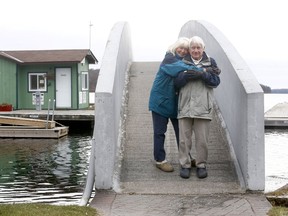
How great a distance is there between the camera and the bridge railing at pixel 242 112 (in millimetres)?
6344

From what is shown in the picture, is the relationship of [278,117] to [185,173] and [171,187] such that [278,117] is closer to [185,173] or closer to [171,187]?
[185,173]

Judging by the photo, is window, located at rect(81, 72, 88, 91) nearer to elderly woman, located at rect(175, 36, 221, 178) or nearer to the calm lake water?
the calm lake water

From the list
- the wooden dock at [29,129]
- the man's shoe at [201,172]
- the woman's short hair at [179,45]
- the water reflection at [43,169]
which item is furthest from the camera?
the wooden dock at [29,129]

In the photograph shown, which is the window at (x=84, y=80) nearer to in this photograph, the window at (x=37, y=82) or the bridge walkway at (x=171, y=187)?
the window at (x=37, y=82)

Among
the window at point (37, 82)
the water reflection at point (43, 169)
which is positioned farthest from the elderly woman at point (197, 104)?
the window at point (37, 82)

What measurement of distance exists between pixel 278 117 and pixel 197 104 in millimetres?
22067

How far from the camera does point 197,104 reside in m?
6.62

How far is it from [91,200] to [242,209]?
1.72 metres

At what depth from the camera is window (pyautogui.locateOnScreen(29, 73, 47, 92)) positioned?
26.5 m

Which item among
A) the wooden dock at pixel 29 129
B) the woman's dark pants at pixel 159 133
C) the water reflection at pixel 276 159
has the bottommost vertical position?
the water reflection at pixel 276 159

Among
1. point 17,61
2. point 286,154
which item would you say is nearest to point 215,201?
point 286,154

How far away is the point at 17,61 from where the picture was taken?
25.9m

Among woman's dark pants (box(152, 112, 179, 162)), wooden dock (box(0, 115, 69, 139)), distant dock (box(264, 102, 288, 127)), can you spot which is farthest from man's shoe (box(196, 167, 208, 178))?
distant dock (box(264, 102, 288, 127))

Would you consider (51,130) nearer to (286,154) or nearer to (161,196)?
(286,154)
